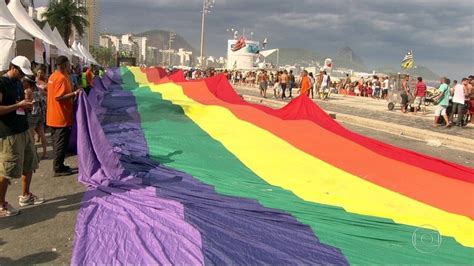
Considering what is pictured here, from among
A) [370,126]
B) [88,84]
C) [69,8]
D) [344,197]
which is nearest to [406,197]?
[344,197]

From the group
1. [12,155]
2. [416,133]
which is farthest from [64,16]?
[12,155]

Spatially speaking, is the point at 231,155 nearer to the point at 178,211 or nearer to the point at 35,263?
the point at 178,211

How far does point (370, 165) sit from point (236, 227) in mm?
3877

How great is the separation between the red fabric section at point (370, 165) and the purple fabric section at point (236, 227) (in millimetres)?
2407

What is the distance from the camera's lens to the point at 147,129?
404 inches

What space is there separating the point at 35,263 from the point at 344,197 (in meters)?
3.85

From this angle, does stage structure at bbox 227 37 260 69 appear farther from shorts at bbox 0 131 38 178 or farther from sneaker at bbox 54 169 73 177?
shorts at bbox 0 131 38 178

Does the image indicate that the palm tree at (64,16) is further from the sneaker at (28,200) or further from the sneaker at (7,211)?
the sneaker at (7,211)

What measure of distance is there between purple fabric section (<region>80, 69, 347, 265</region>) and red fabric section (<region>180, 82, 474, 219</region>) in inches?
94.8

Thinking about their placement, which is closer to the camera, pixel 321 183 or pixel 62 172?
pixel 321 183

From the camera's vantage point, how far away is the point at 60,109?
7.07 metres

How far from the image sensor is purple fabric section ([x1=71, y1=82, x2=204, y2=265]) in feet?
12.8

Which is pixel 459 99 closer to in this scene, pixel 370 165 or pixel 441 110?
pixel 441 110

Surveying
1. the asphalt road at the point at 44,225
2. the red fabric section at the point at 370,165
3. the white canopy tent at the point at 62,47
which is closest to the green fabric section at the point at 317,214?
the red fabric section at the point at 370,165
